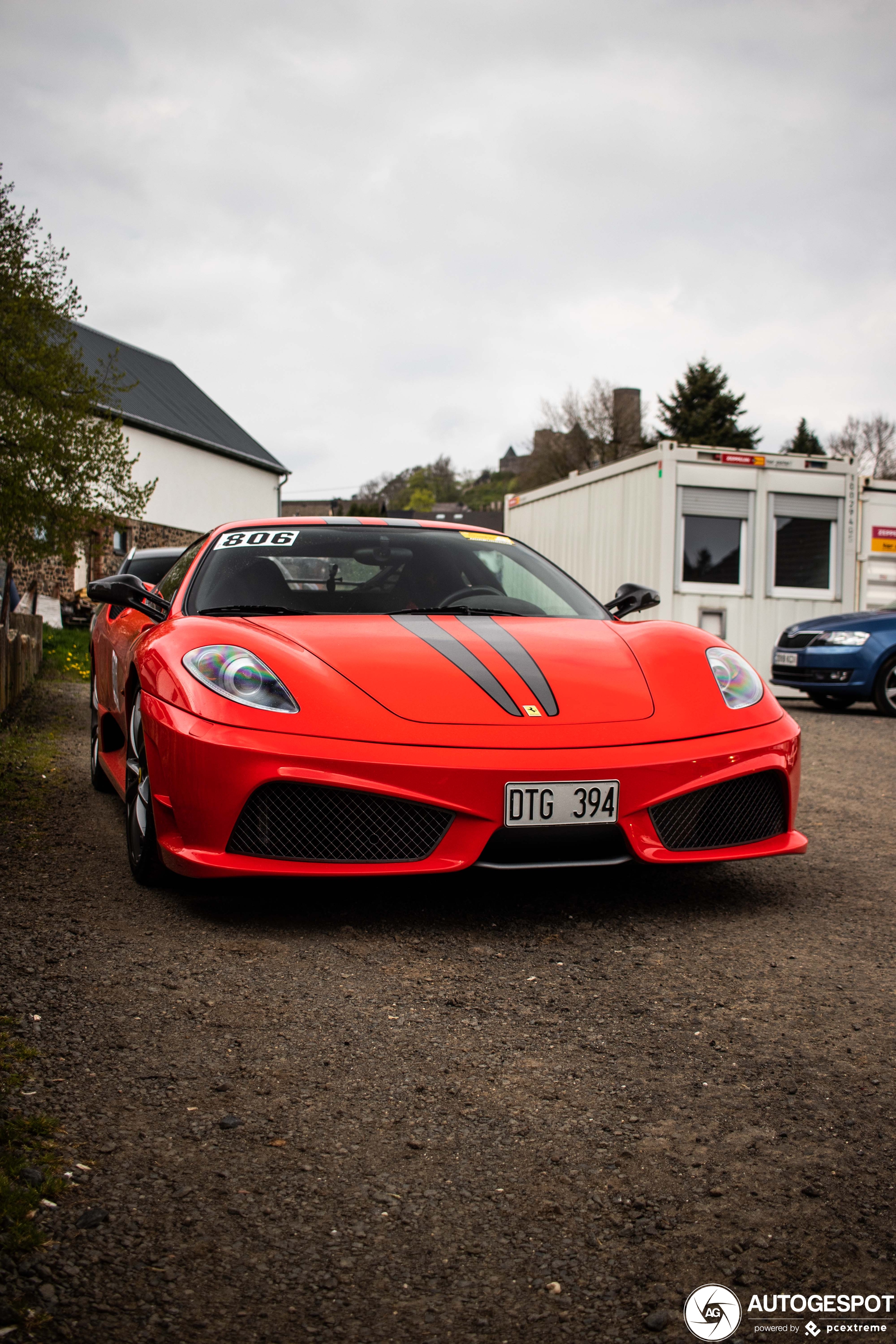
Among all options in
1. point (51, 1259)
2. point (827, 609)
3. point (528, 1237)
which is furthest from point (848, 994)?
point (827, 609)

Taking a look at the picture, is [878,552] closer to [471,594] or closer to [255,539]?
[471,594]

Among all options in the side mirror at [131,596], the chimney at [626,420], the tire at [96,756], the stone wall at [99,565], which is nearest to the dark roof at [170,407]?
the stone wall at [99,565]

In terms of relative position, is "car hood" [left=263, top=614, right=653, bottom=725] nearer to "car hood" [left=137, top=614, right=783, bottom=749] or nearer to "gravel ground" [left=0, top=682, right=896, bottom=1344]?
"car hood" [left=137, top=614, right=783, bottom=749]

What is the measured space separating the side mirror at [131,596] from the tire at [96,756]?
1.32 meters

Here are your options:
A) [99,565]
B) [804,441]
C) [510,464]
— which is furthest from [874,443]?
[510,464]

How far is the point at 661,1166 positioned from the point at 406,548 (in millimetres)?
3122

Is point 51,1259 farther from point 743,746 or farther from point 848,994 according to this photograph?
point 743,746

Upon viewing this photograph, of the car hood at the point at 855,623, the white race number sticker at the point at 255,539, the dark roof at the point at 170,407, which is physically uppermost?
the dark roof at the point at 170,407

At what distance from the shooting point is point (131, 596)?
13.5 ft

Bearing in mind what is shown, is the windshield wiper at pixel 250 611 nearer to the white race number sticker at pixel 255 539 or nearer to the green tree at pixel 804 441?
the white race number sticker at pixel 255 539

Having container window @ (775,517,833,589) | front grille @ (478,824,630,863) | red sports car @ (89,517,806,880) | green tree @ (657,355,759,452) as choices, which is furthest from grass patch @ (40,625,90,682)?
green tree @ (657,355,759,452)

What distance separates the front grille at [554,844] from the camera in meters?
3.09

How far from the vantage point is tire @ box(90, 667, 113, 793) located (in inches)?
215

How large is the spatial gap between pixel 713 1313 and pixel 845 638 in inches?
435
